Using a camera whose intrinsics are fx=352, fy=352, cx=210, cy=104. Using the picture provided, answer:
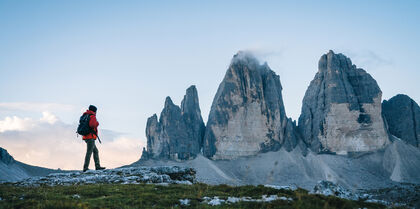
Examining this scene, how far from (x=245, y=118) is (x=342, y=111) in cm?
4782

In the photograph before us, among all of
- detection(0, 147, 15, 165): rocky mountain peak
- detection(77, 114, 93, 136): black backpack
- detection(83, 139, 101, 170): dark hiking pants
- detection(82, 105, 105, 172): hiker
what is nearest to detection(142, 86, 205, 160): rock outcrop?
detection(0, 147, 15, 165): rocky mountain peak

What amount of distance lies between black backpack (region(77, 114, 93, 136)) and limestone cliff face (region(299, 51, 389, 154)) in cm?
16258

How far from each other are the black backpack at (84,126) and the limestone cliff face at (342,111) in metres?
163

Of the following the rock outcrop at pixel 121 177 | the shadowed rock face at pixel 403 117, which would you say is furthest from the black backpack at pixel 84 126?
the shadowed rock face at pixel 403 117

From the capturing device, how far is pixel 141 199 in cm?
1331

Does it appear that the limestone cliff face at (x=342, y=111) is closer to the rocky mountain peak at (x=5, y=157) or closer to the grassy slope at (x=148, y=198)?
Answer: the rocky mountain peak at (x=5, y=157)

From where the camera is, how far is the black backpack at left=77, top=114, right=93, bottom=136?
2292 centimetres

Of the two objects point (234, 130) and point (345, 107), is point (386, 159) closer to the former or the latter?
point (345, 107)

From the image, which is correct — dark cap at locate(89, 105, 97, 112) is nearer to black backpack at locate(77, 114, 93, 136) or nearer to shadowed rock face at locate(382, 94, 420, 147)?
black backpack at locate(77, 114, 93, 136)

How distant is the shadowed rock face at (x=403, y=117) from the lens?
179m

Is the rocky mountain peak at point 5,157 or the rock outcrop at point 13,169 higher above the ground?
the rocky mountain peak at point 5,157

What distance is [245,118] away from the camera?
18300cm

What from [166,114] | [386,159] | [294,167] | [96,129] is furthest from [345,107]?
[96,129]

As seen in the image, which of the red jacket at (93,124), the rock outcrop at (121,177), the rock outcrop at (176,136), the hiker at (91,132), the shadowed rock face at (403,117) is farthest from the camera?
the rock outcrop at (176,136)
